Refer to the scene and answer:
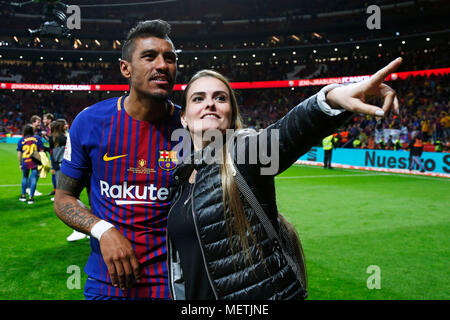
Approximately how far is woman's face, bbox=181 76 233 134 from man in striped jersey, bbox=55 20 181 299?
0.34m

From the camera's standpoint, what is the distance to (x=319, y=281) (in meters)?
5.00

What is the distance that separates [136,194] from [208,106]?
0.72m

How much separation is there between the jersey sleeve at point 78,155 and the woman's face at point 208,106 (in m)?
0.72

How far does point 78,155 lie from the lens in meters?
2.42

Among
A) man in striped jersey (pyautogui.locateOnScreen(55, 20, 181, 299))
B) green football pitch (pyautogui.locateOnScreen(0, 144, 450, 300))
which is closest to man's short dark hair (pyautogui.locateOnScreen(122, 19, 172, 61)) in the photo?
man in striped jersey (pyautogui.locateOnScreen(55, 20, 181, 299))

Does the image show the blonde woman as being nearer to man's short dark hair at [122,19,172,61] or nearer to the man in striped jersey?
the man in striped jersey

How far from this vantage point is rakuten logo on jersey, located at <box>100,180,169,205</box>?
2.36 metres

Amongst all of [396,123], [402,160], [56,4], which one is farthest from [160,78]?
[396,123]

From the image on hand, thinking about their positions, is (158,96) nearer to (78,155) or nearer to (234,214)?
(78,155)

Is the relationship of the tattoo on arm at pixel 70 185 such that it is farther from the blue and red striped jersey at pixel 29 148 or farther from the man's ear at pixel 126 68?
the blue and red striped jersey at pixel 29 148

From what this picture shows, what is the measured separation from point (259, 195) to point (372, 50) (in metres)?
39.3

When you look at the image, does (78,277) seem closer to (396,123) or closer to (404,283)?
(404,283)

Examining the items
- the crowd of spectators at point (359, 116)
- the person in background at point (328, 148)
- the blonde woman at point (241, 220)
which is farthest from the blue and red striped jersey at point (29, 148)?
the person in background at point (328, 148)

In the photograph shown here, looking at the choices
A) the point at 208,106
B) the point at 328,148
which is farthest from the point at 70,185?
the point at 328,148
